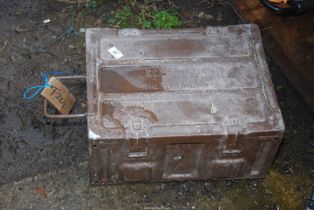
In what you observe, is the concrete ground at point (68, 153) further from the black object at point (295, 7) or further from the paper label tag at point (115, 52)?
the black object at point (295, 7)

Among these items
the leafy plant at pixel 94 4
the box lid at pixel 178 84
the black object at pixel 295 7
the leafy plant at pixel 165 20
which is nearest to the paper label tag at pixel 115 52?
the box lid at pixel 178 84

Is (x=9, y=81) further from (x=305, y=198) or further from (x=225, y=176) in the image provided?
(x=305, y=198)

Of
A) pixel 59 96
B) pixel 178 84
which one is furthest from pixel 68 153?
pixel 178 84

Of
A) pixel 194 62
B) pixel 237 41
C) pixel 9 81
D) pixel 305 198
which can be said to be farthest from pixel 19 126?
pixel 305 198

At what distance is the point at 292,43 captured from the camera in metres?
4.04

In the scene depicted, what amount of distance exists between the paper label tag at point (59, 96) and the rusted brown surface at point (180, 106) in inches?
16.9

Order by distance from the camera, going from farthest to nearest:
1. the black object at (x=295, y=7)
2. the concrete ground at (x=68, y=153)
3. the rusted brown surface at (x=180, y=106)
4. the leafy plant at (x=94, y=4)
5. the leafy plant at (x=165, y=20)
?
1. the leafy plant at (x=94, y=4)
2. the leafy plant at (x=165, y=20)
3. the concrete ground at (x=68, y=153)
4. the black object at (x=295, y=7)
5. the rusted brown surface at (x=180, y=106)

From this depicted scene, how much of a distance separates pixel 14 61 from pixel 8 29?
1.30ft

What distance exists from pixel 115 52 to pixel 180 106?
0.61 m

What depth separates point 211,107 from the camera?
3264 millimetres

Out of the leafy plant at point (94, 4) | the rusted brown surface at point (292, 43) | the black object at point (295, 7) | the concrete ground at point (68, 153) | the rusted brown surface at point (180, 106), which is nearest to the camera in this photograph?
the rusted brown surface at point (180, 106)

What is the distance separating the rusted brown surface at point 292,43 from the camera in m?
3.96

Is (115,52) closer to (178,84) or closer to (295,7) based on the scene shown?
(178,84)

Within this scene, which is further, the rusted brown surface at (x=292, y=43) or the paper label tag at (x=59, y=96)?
the rusted brown surface at (x=292, y=43)
